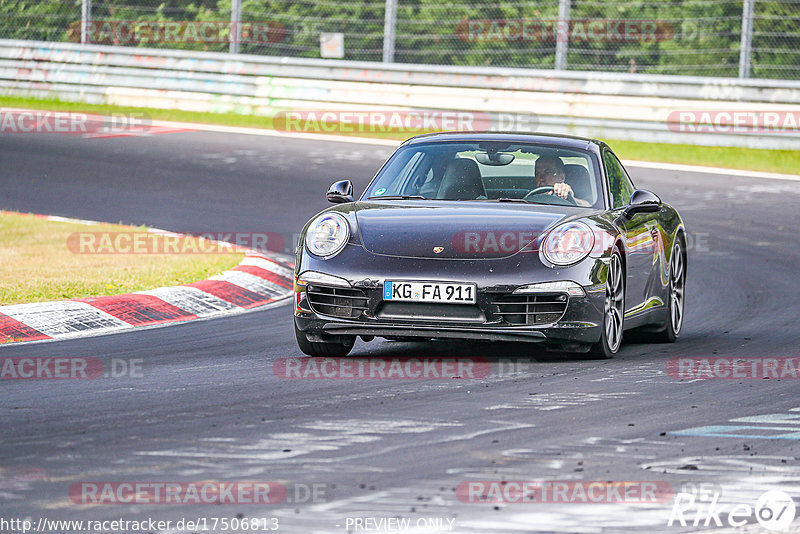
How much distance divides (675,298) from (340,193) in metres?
2.31

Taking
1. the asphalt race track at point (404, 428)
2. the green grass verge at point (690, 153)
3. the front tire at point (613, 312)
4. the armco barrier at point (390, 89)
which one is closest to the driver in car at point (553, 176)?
the front tire at point (613, 312)

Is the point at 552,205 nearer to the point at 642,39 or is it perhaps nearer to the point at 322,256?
the point at 322,256

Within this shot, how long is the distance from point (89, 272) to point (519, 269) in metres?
4.39

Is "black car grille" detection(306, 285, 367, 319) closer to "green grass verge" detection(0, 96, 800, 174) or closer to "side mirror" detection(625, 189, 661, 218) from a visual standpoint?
"side mirror" detection(625, 189, 661, 218)

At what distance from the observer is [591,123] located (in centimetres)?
1961

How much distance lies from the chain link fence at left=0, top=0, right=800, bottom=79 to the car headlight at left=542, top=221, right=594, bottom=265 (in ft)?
37.2

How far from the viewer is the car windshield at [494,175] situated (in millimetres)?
8281

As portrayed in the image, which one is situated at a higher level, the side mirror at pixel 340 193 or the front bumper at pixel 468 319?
the side mirror at pixel 340 193

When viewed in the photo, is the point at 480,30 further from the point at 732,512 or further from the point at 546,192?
the point at 732,512

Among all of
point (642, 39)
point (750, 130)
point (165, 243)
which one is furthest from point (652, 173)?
point (165, 243)

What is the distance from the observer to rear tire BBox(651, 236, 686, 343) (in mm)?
8945

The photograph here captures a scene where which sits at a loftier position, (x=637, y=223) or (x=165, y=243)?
(x=637, y=223)

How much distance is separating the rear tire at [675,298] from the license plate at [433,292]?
7.19 feet

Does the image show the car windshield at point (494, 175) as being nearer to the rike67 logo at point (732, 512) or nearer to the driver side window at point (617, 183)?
the driver side window at point (617, 183)
